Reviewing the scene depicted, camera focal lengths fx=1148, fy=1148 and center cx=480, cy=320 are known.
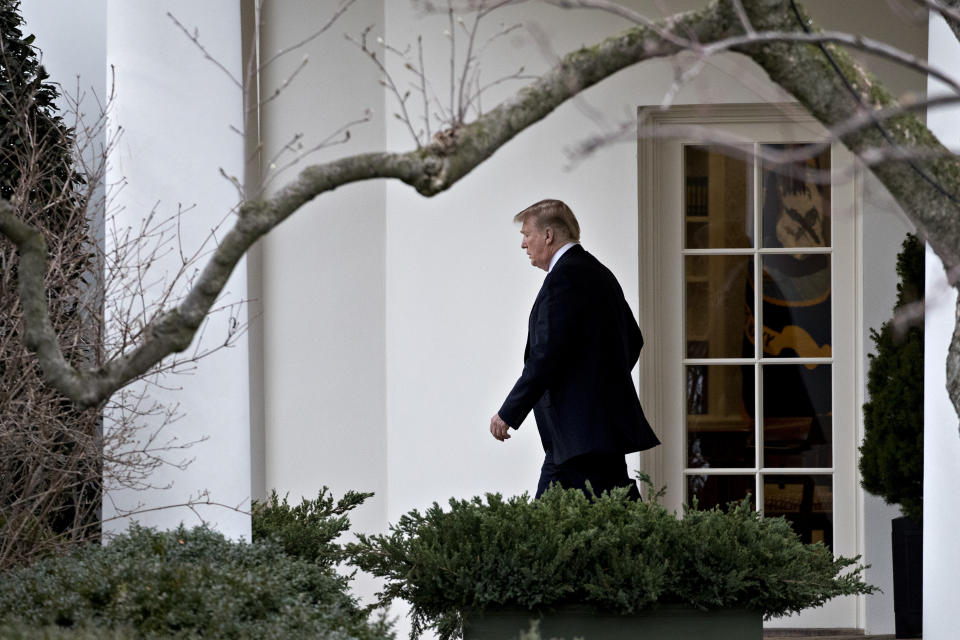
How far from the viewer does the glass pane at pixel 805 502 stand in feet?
19.6

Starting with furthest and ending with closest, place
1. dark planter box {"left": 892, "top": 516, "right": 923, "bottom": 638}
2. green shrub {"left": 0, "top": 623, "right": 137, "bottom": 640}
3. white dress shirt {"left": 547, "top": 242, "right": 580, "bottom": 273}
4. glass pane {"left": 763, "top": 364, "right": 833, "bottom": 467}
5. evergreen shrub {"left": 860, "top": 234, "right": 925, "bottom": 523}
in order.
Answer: glass pane {"left": 763, "top": 364, "right": 833, "bottom": 467} < dark planter box {"left": 892, "top": 516, "right": 923, "bottom": 638} < evergreen shrub {"left": 860, "top": 234, "right": 925, "bottom": 523} < white dress shirt {"left": 547, "top": 242, "right": 580, "bottom": 273} < green shrub {"left": 0, "top": 623, "right": 137, "bottom": 640}

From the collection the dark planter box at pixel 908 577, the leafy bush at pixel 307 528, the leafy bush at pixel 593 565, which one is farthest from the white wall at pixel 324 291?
the dark planter box at pixel 908 577

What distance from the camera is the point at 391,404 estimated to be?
237 inches

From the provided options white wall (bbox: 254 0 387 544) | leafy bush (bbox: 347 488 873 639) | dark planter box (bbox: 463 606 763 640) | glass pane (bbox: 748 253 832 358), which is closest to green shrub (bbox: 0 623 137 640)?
leafy bush (bbox: 347 488 873 639)

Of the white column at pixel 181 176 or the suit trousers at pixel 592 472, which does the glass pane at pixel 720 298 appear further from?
the white column at pixel 181 176

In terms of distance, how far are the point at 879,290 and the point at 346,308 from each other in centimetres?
276

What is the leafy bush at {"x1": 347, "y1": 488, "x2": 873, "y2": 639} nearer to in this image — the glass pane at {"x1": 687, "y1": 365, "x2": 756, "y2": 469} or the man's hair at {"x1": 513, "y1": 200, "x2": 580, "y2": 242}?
the man's hair at {"x1": 513, "y1": 200, "x2": 580, "y2": 242}

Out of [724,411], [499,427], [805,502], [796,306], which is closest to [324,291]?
[499,427]

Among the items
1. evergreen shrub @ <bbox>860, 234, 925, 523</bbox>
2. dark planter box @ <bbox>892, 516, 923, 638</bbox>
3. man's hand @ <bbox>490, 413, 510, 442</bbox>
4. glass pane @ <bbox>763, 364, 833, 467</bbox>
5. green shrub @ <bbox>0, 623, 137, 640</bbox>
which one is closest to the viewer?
green shrub @ <bbox>0, 623, 137, 640</bbox>

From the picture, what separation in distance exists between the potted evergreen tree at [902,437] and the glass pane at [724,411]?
2.07 ft

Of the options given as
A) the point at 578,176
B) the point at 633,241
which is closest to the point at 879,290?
the point at 633,241

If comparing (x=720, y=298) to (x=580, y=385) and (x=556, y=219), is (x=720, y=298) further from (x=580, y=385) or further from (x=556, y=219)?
(x=580, y=385)

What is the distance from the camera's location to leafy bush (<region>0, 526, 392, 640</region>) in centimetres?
285

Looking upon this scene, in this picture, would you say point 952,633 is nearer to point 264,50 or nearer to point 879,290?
point 879,290
